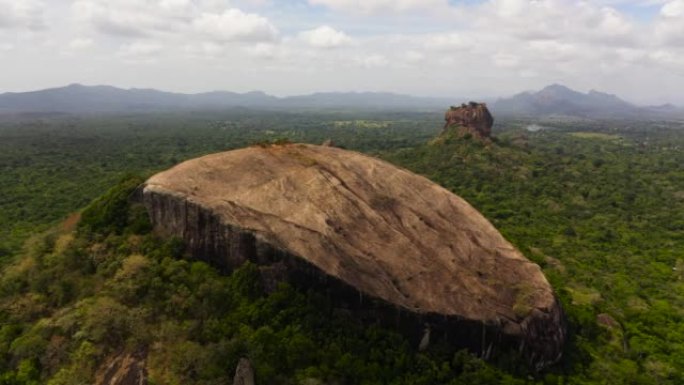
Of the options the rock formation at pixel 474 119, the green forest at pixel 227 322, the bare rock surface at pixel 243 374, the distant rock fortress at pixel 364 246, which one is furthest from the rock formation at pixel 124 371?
the rock formation at pixel 474 119

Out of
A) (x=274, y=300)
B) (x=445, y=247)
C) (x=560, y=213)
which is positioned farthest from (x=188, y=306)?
(x=560, y=213)

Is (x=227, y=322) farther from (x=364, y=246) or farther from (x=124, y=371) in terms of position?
(x=364, y=246)

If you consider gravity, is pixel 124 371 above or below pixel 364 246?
below

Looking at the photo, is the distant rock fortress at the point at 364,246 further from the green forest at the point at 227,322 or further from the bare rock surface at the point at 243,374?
the bare rock surface at the point at 243,374

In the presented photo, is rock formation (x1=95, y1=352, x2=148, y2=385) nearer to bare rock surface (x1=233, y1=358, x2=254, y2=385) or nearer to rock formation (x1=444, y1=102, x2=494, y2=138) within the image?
bare rock surface (x1=233, y1=358, x2=254, y2=385)

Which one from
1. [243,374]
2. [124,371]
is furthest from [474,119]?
[124,371]

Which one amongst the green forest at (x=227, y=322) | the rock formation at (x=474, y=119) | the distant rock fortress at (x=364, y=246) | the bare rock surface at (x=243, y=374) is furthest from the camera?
the rock formation at (x=474, y=119)

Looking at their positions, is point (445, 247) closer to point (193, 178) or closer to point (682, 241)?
point (193, 178)
